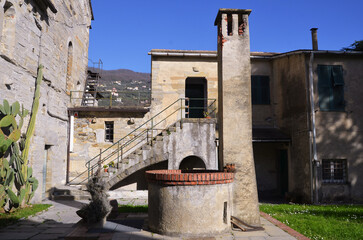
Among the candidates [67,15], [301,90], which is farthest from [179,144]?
[67,15]

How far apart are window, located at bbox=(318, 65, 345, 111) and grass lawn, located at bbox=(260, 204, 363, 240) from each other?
4863 mm

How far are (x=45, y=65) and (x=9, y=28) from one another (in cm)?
241

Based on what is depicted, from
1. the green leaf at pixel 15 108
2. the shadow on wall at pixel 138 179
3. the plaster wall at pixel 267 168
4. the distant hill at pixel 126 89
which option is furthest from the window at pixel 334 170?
the green leaf at pixel 15 108

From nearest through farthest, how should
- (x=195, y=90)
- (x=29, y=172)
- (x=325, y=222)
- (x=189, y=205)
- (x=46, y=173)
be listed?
(x=189, y=205) < (x=325, y=222) < (x=29, y=172) < (x=46, y=173) < (x=195, y=90)

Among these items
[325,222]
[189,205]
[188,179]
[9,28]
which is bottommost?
[325,222]

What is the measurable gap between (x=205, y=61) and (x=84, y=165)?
799 centimetres

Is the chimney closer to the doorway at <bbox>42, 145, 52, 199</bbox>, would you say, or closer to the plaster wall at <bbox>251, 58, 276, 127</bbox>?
the plaster wall at <bbox>251, 58, 276, 127</bbox>

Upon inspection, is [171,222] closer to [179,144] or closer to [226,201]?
[226,201]

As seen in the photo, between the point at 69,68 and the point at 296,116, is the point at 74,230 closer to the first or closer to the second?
the point at 69,68

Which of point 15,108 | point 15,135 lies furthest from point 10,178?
point 15,108

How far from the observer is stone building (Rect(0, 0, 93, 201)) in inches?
355

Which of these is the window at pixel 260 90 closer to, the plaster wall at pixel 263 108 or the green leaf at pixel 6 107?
the plaster wall at pixel 263 108

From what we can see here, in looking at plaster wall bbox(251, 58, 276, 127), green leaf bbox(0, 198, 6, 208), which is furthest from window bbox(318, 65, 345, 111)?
green leaf bbox(0, 198, 6, 208)

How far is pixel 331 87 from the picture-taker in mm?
12922
